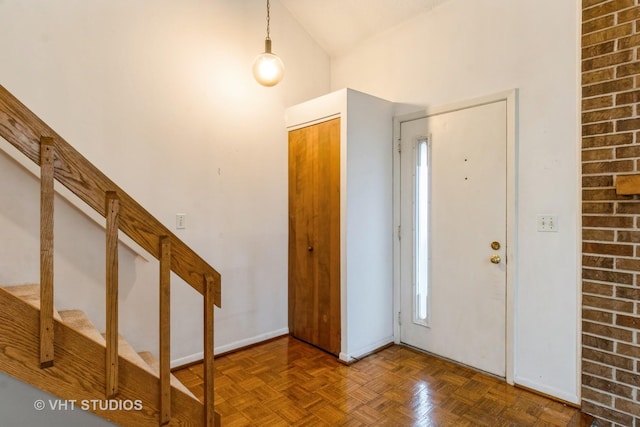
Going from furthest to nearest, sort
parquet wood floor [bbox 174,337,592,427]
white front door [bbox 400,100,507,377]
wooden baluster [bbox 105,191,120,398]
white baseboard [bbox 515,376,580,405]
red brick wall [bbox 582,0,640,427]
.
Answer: white front door [bbox 400,100,507,377], white baseboard [bbox 515,376,580,405], parquet wood floor [bbox 174,337,592,427], red brick wall [bbox 582,0,640,427], wooden baluster [bbox 105,191,120,398]

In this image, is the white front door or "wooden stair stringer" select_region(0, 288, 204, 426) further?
the white front door

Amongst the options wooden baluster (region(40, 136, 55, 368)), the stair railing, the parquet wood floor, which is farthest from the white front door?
wooden baluster (region(40, 136, 55, 368))

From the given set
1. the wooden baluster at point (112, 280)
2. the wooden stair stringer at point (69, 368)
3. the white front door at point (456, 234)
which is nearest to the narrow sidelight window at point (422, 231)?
the white front door at point (456, 234)

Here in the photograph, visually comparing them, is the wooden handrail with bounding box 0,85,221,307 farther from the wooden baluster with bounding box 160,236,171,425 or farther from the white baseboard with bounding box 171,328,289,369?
the white baseboard with bounding box 171,328,289,369

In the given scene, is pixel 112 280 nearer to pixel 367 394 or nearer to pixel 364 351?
pixel 367 394

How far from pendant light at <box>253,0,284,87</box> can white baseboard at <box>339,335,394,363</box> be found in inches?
91.9

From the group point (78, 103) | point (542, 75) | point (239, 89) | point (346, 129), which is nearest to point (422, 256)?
point (346, 129)

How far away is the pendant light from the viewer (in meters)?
2.80

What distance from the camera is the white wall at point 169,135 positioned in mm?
2090

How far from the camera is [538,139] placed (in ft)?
7.52

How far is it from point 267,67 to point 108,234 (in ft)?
6.47

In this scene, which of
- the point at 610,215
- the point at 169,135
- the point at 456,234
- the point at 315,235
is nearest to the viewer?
the point at 610,215

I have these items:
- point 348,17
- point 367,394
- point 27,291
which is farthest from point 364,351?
point 348,17

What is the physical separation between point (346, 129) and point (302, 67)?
1119 mm
